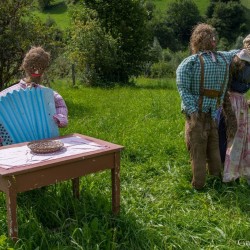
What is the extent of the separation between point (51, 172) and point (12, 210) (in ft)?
1.39

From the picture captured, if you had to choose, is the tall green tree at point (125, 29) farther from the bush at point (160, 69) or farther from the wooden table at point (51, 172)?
the wooden table at point (51, 172)

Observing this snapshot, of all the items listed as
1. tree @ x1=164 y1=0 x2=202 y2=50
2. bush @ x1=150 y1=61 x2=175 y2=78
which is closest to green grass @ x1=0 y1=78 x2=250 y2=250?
bush @ x1=150 y1=61 x2=175 y2=78

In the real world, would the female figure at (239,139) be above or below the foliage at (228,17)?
below

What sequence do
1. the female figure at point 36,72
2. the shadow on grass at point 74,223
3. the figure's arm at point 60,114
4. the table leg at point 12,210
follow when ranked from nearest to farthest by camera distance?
1. the table leg at point 12,210
2. the shadow on grass at point 74,223
3. the figure's arm at point 60,114
4. the female figure at point 36,72

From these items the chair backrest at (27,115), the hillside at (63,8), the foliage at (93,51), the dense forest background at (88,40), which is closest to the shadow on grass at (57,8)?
the hillside at (63,8)

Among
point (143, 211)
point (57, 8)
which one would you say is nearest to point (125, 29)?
point (143, 211)

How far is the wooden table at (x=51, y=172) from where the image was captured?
3.57m

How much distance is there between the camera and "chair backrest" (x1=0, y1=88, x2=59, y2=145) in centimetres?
453

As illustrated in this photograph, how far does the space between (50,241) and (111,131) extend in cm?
430

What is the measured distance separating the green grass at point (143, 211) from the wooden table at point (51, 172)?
0.90ft

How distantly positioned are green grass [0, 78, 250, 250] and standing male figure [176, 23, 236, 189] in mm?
422

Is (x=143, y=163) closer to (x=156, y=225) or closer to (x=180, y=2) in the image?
(x=156, y=225)

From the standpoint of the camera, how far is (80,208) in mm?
4477

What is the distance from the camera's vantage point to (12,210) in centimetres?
362
